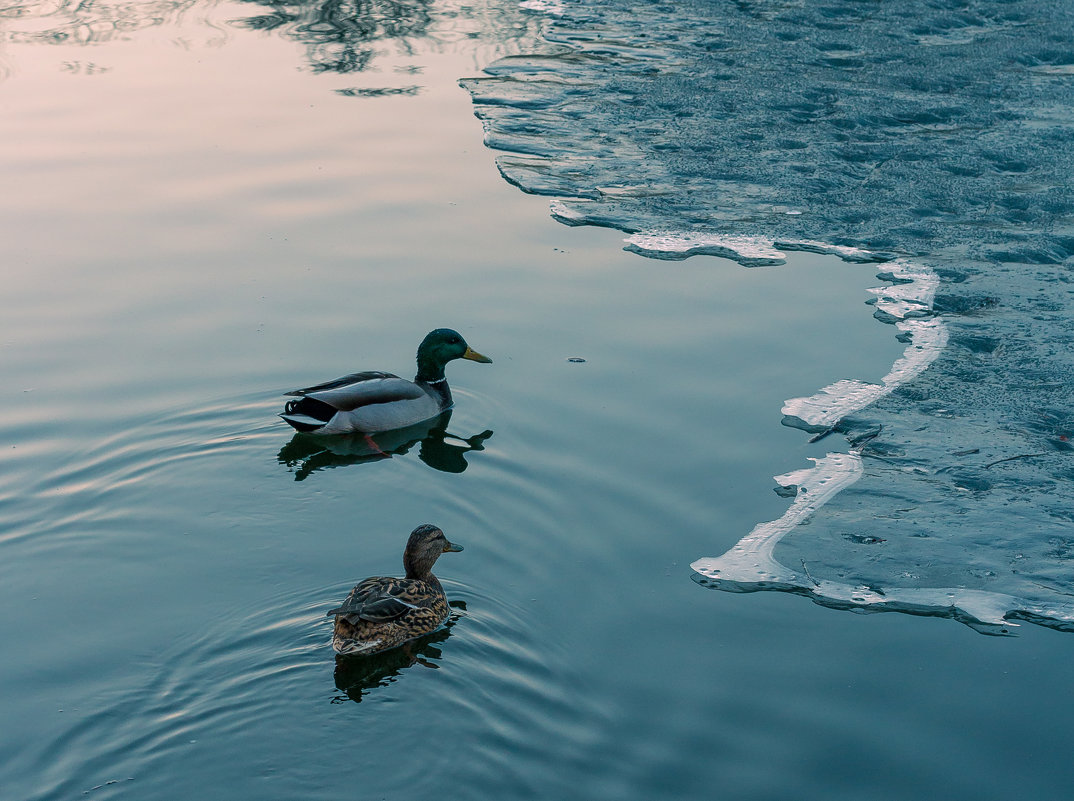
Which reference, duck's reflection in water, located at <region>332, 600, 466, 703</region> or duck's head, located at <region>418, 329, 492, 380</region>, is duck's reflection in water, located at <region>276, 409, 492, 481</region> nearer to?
duck's head, located at <region>418, 329, 492, 380</region>

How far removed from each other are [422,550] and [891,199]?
5.96m

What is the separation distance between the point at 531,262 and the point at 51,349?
3.57 meters

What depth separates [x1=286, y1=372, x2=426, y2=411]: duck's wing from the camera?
7215 millimetres

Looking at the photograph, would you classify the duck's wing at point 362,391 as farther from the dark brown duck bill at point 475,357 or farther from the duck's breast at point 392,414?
the dark brown duck bill at point 475,357

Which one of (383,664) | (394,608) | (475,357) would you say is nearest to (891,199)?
(475,357)

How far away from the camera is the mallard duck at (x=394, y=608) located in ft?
16.8

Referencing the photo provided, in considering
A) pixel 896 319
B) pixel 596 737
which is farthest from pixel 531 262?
pixel 596 737

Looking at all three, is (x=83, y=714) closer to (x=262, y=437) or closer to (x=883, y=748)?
(x=262, y=437)

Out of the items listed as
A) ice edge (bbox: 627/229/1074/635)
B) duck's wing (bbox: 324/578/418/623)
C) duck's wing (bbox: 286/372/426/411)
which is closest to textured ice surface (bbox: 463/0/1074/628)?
ice edge (bbox: 627/229/1074/635)

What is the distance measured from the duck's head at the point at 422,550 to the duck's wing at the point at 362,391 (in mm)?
1773

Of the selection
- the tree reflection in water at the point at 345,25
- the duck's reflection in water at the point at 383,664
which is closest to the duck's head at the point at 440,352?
the duck's reflection in water at the point at 383,664

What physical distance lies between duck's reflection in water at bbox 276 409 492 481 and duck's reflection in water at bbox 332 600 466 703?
1715mm

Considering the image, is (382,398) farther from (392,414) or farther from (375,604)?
(375,604)

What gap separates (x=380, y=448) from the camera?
759 centimetres
